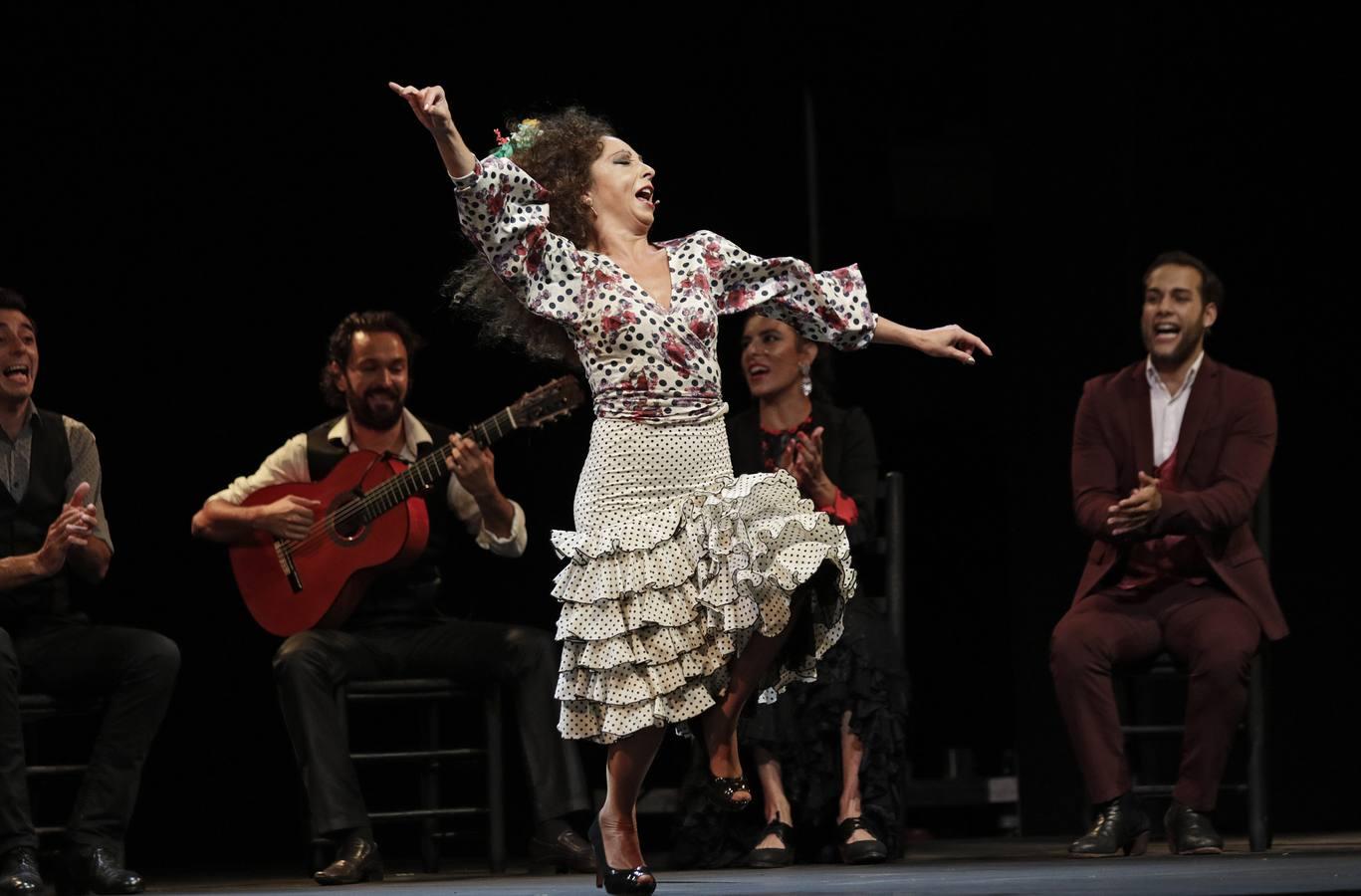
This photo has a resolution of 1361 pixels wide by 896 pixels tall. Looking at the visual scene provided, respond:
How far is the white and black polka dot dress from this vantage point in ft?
10.4

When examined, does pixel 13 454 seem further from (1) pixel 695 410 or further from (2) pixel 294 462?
(1) pixel 695 410

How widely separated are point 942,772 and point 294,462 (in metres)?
2.33

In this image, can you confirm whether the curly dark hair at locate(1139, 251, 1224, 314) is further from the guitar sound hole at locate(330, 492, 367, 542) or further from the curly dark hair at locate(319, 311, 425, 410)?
the guitar sound hole at locate(330, 492, 367, 542)

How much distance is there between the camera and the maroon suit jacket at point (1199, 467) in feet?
14.3

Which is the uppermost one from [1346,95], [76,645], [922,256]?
[1346,95]

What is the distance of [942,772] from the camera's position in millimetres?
5855

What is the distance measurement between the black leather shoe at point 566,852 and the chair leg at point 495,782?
18 centimetres

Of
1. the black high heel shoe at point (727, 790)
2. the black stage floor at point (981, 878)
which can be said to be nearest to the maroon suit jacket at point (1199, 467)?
the black stage floor at point (981, 878)

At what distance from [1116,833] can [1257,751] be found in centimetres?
50

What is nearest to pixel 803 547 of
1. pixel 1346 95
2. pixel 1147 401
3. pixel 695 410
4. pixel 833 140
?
pixel 695 410

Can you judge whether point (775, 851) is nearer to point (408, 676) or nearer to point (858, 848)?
point (858, 848)

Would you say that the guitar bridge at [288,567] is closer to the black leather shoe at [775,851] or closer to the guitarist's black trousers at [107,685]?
the guitarist's black trousers at [107,685]

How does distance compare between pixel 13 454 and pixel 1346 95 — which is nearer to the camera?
pixel 13 454

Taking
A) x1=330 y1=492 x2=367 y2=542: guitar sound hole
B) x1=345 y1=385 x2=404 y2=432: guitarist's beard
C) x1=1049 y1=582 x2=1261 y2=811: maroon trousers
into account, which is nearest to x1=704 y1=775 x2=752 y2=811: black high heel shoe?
x1=1049 y1=582 x2=1261 y2=811: maroon trousers
